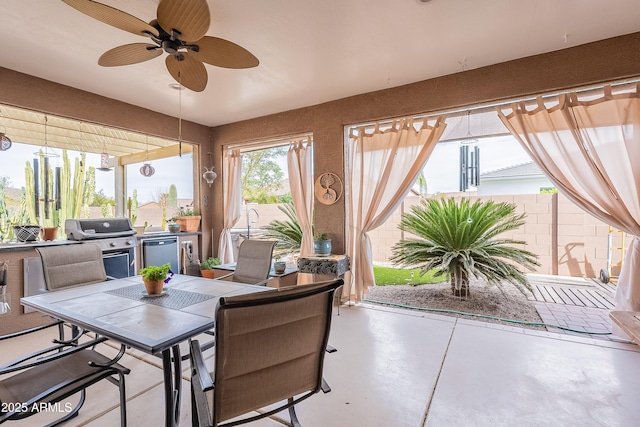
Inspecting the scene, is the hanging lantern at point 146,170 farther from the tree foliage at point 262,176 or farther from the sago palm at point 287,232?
the sago palm at point 287,232

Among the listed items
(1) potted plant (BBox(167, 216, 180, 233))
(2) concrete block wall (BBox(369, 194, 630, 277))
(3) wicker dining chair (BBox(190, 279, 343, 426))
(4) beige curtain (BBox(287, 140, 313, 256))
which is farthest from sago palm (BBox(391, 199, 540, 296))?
(1) potted plant (BBox(167, 216, 180, 233))

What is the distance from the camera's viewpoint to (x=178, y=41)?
70.5 inches

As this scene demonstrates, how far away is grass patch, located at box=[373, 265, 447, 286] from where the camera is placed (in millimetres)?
4550

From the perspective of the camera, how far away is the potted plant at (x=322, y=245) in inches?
142

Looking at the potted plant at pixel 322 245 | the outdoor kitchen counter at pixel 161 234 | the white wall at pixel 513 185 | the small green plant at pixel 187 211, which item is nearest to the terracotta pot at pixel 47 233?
the outdoor kitchen counter at pixel 161 234

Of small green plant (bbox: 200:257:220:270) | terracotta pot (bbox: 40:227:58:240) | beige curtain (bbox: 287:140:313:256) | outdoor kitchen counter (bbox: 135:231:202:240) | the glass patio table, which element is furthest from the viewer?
small green plant (bbox: 200:257:220:270)

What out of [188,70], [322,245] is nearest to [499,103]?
[322,245]

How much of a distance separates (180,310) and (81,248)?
4.75ft

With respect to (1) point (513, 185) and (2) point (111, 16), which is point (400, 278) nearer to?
(1) point (513, 185)

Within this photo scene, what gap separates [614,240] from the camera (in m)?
4.06

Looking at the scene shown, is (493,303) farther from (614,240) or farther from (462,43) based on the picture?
(462,43)

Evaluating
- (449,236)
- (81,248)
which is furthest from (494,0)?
(81,248)

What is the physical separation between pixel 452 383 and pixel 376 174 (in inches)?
87.6

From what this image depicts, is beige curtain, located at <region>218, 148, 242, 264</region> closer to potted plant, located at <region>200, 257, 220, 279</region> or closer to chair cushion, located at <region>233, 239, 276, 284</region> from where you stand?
potted plant, located at <region>200, 257, 220, 279</region>
